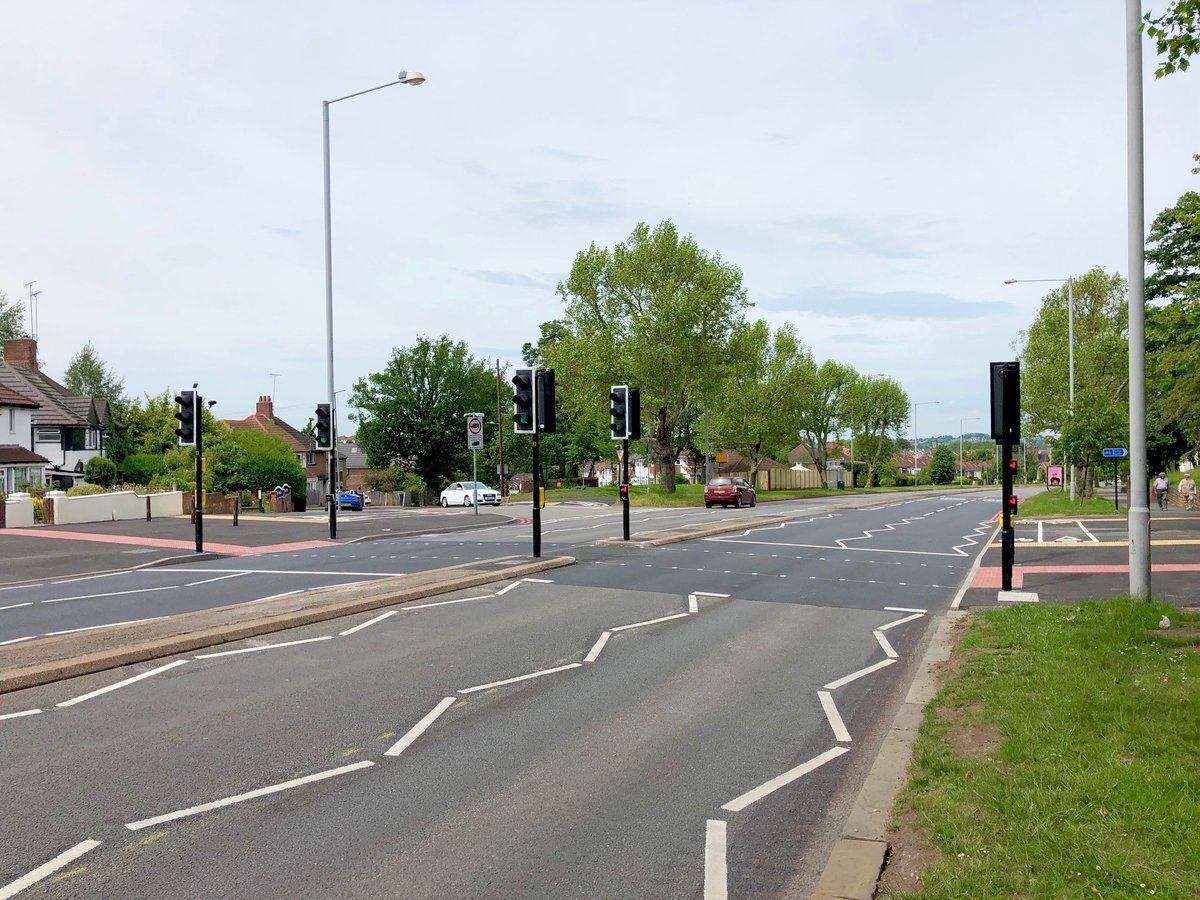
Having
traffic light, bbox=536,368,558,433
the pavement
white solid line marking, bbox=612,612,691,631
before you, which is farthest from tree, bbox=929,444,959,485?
white solid line marking, bbox=612,612,691,631

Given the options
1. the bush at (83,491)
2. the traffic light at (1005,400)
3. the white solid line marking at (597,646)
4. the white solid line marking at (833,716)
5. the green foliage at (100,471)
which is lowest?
the white solid line marking at (833,716)

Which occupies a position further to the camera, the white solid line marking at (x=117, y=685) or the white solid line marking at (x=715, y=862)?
the white solid line marking at (x=117, y=685)

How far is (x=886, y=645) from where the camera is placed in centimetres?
1127

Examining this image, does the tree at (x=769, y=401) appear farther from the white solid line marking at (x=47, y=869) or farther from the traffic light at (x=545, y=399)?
the white solid line marking at (x=47, y=869)

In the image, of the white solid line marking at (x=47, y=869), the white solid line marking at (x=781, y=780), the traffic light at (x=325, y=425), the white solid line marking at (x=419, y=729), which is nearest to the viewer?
the white solid line marking at (x=47, y=869)

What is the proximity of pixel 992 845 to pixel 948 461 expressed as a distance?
12980cm

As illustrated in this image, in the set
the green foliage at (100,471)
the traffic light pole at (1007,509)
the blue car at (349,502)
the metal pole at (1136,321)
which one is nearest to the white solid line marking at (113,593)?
the traffic light pole at (1007,509)

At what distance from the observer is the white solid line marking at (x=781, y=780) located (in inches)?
239

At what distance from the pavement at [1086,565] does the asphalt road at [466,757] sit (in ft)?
10.2

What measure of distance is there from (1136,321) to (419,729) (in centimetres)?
1017

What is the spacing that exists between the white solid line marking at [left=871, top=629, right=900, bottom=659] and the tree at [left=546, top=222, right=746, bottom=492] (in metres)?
A: 43.3

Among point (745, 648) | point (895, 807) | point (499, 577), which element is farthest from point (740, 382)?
point (895, 807)

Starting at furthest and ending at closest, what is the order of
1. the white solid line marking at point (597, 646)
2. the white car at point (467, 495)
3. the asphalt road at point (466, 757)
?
the white car at point (467, 495) < the white solid line marking at point (597, 646) < the asphalt road at point (466, 757)

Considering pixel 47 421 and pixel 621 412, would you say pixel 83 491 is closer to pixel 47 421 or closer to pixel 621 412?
pixel 621 412
